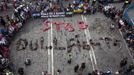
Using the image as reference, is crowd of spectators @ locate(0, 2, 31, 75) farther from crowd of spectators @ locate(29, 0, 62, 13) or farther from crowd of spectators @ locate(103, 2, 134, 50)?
crowd of spectators @ locate(103, 2, 134, 50)

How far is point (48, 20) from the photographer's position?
→ 41031mm

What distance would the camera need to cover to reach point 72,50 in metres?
35.6

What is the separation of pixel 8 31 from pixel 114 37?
15210mm

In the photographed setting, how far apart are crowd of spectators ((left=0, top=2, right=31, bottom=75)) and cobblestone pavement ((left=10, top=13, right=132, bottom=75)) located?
0.88 metres

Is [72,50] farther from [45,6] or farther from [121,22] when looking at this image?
[45,6]

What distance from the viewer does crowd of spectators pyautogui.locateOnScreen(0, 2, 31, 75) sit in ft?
104

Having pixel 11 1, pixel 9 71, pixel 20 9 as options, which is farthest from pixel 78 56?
pixel 11 1

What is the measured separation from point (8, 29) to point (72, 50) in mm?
9521

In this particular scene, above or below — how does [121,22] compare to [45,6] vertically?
below

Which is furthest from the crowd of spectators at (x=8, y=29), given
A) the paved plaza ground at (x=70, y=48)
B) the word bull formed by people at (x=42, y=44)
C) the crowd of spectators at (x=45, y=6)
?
the word bull formed by people at (x=42, y=44)

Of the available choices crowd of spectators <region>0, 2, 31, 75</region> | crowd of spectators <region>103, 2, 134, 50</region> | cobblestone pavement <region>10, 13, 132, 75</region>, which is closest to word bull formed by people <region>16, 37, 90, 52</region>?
cobblestone pavement <region>10, 13, 132, 75</region>

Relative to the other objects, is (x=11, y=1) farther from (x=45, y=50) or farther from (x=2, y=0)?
(x=45, y=50)

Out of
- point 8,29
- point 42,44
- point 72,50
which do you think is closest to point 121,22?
point 72,50

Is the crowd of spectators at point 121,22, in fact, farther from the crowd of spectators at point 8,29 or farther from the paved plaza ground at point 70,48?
the crowd of spectators at point 8,29
